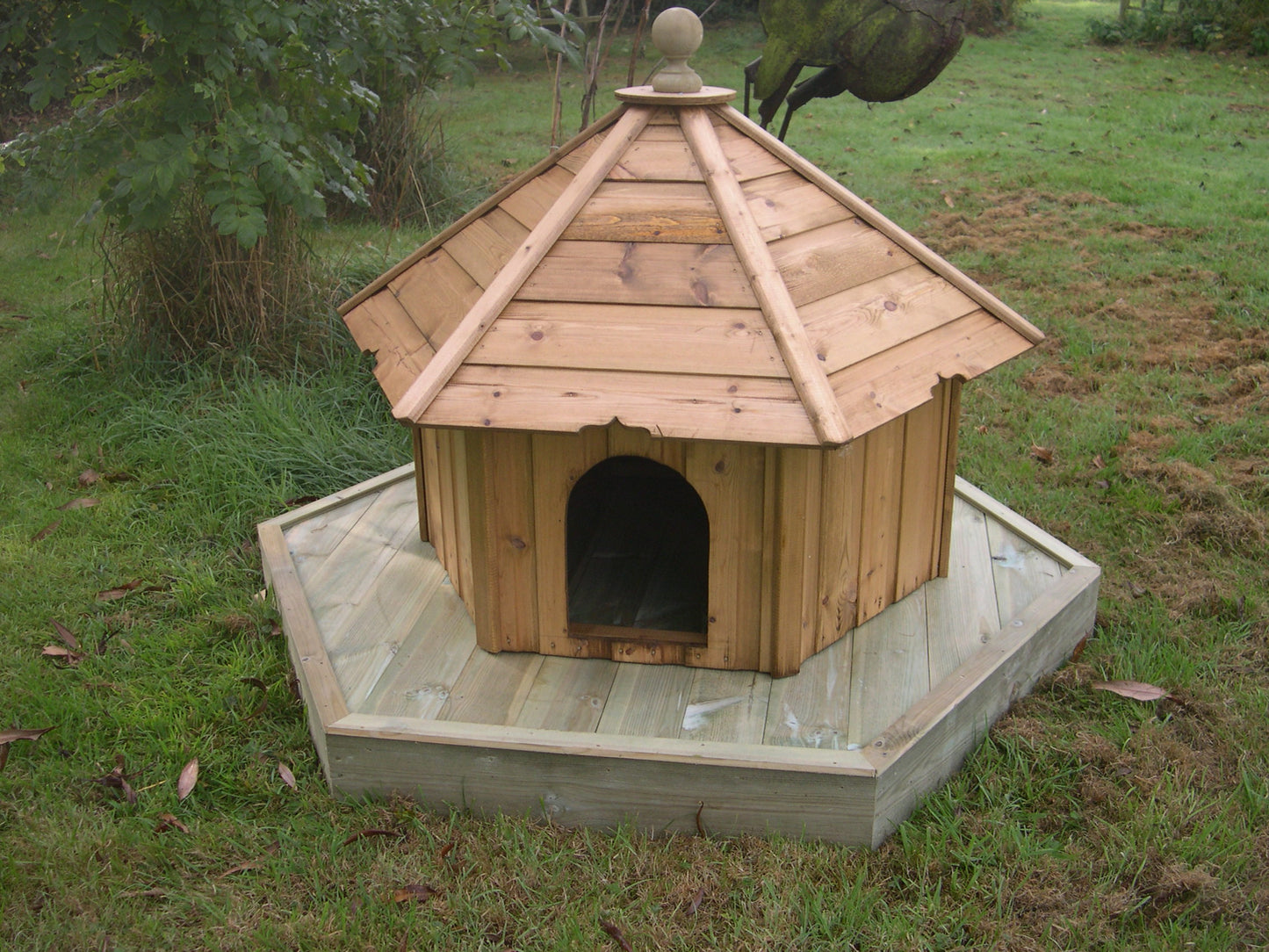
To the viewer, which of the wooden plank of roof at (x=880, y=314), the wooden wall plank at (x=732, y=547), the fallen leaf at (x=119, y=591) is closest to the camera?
the wooden plank of roof at (x=880, y=314)

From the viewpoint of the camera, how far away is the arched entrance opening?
3238 mm

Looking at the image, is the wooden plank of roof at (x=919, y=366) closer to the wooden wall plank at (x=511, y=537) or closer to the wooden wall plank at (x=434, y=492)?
the wooden wall plank at (x=511, y=537)

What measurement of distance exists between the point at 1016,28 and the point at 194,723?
1494 cm

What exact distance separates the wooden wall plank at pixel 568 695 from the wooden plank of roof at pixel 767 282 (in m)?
0.95

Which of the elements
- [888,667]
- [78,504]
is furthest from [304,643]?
[78,504]

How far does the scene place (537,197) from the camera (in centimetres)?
308

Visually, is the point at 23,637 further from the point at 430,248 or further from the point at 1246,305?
the point at 1246,305

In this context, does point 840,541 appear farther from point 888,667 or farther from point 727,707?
point 727,707

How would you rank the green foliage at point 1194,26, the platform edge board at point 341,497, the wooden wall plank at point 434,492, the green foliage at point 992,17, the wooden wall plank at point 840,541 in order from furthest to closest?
1. the green foliage at point 992,17
2. the green foliage at point 1194,26
3. the platform edge board at point 341,497
4. the wooden wall plank at point 434,492
5. the wooden wall plank at point 840,541

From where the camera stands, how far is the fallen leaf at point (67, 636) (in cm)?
352

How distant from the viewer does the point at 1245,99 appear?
412 inches

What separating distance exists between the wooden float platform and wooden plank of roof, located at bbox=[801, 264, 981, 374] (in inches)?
33.8

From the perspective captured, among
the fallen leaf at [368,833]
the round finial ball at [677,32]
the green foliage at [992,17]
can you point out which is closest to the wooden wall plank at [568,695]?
the fallen leaf at [368,833]

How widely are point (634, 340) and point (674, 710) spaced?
3.03ft
